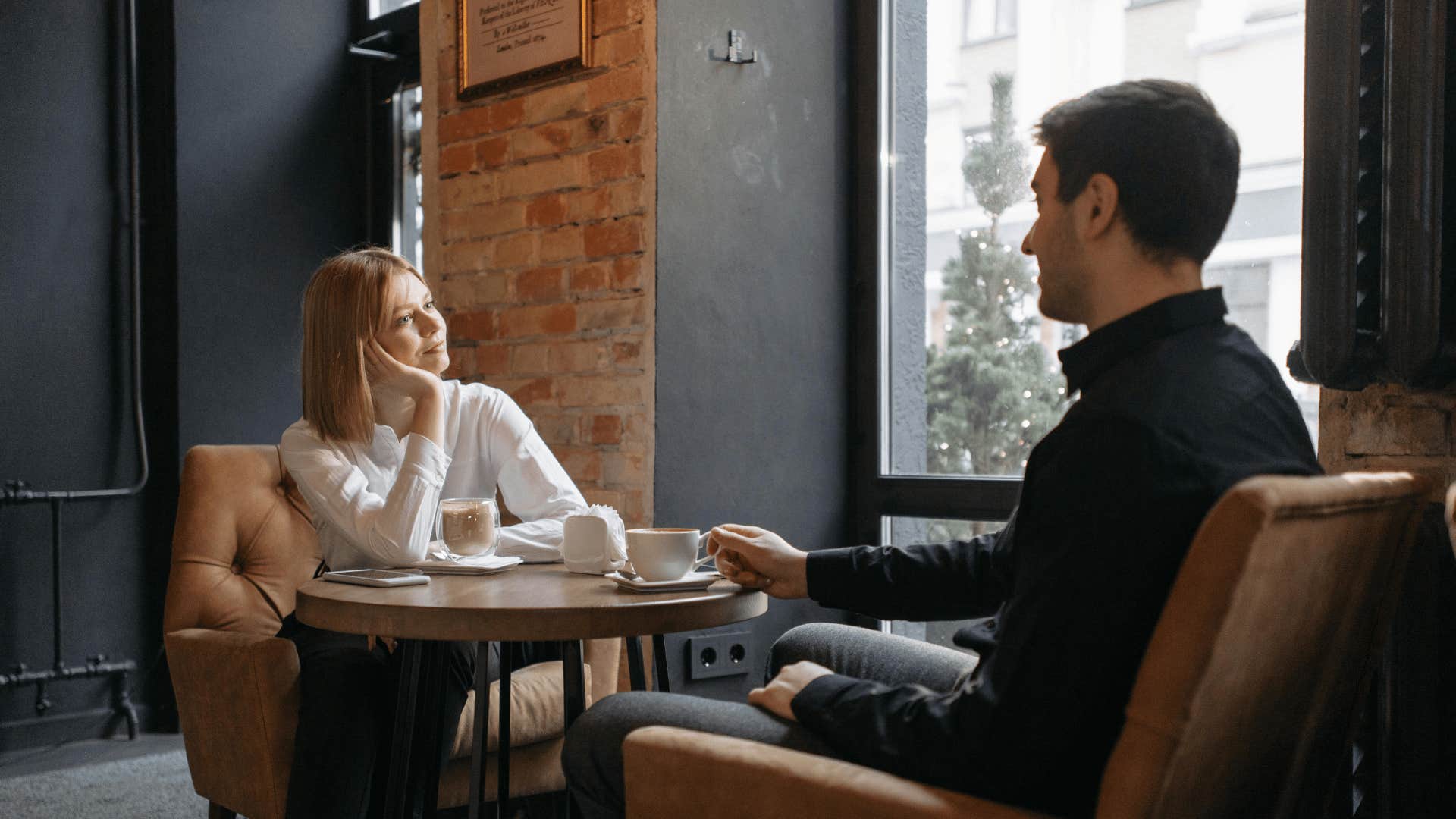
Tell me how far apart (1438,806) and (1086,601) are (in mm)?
847

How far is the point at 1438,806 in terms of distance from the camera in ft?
5.08

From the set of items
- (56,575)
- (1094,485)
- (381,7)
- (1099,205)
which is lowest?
(56,575)

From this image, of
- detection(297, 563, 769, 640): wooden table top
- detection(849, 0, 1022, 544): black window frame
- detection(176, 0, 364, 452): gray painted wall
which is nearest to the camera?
detection(297, 563, 769, 640): wooden table top

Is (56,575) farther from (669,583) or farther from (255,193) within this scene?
(669,583)

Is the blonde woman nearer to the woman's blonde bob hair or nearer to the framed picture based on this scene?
the woman's blonde bob hair

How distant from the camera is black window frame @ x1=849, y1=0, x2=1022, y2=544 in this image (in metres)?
2.98

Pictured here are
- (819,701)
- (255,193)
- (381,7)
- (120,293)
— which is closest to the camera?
(819,701)

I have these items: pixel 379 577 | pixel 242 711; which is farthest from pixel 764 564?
pixel 242 711

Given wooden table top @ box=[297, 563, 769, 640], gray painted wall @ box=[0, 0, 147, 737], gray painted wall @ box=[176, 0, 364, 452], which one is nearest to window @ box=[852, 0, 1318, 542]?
wooden table top @ box=[297, 563, 769, 640]

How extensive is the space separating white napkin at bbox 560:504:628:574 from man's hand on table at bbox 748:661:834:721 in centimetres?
47

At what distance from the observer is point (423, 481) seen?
191 centimetres

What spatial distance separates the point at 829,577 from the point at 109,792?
2.15 meters

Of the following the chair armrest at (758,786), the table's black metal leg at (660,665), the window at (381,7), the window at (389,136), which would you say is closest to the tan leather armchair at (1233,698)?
the chair armrest at (758,786)

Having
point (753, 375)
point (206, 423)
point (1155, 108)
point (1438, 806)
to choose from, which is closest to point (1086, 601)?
point (1155, 108)
